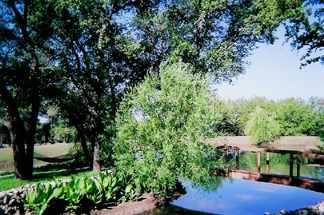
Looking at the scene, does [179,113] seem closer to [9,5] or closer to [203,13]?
[203,13]

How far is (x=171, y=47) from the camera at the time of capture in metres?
27.8

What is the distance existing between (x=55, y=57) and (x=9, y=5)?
5038mm

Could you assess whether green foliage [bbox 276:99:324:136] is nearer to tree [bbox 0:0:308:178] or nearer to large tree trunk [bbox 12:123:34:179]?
tree [bbox 0:0:308:178]

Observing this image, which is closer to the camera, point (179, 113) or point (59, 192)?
point (59, 192)

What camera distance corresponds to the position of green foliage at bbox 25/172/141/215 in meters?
17.3

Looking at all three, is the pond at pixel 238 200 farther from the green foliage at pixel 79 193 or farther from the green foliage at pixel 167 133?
the green foliage at pixel 79 193

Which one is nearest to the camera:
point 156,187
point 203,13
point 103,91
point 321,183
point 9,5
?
point 321,183

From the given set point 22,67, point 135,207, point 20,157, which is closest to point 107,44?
point 22,67

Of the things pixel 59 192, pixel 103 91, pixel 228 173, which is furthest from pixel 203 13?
pixel 59 192

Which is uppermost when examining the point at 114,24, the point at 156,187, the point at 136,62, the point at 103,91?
the point at 114,24

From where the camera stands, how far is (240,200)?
24.5 meters

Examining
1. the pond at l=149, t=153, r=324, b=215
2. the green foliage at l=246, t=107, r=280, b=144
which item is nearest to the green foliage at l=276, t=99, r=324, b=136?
the green foliage at l=246, t=107, r=280, b=144

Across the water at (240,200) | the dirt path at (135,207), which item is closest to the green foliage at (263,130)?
the water at (240,200)

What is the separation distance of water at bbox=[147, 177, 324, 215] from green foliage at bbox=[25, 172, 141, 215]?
7.06ft
